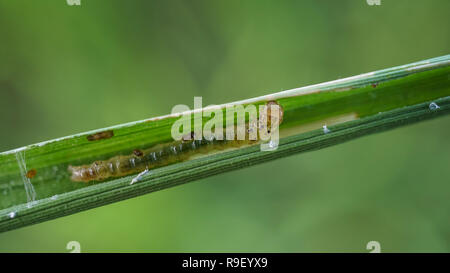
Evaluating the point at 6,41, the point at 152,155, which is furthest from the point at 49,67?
the point at 152,155

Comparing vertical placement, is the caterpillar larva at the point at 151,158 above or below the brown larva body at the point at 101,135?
below

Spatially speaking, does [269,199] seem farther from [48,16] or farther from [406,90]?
[48,16]

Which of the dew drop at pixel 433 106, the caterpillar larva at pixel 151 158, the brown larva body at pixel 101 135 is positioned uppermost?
the dew drop at pixel 433 106

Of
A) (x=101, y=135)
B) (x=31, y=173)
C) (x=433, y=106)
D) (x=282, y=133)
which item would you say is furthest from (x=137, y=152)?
(x=433, y=106)

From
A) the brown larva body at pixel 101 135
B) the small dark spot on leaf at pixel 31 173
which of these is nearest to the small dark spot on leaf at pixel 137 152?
the brown larva body at pixel 101 135
